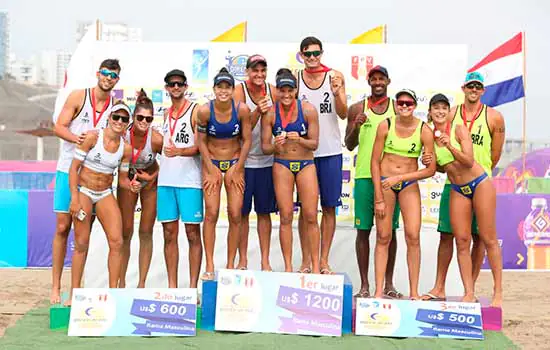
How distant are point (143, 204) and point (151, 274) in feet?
6.37

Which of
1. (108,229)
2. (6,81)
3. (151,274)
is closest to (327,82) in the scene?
(108,229)

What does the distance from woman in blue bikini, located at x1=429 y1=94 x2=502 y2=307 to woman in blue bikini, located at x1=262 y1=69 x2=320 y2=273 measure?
3.70ft

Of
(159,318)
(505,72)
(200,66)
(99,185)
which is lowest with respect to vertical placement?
(159,318)

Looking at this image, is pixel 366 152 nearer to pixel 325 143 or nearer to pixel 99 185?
pixel 325 143

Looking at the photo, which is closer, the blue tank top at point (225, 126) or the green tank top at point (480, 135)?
the blue tank top at point (225, 126)

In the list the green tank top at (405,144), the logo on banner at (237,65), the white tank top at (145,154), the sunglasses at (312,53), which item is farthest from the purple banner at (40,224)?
the green tank top at (405,144)

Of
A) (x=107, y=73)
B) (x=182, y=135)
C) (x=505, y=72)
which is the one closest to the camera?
(x=107, y=73)

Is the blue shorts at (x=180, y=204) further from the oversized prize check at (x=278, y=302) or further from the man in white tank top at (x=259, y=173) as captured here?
the oversized prize check at (x=278, y=302)

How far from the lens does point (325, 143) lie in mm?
6699

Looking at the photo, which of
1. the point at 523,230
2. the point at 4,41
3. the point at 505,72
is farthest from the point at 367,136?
the point at 4,41

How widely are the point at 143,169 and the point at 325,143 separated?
1777 millimetres

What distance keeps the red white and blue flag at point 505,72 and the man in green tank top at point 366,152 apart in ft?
13.5

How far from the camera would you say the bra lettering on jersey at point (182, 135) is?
21.2 feet

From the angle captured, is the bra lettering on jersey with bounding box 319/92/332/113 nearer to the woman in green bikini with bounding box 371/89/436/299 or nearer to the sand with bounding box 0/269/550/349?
the woman in green bikini with bounding box 371/89/436/299
